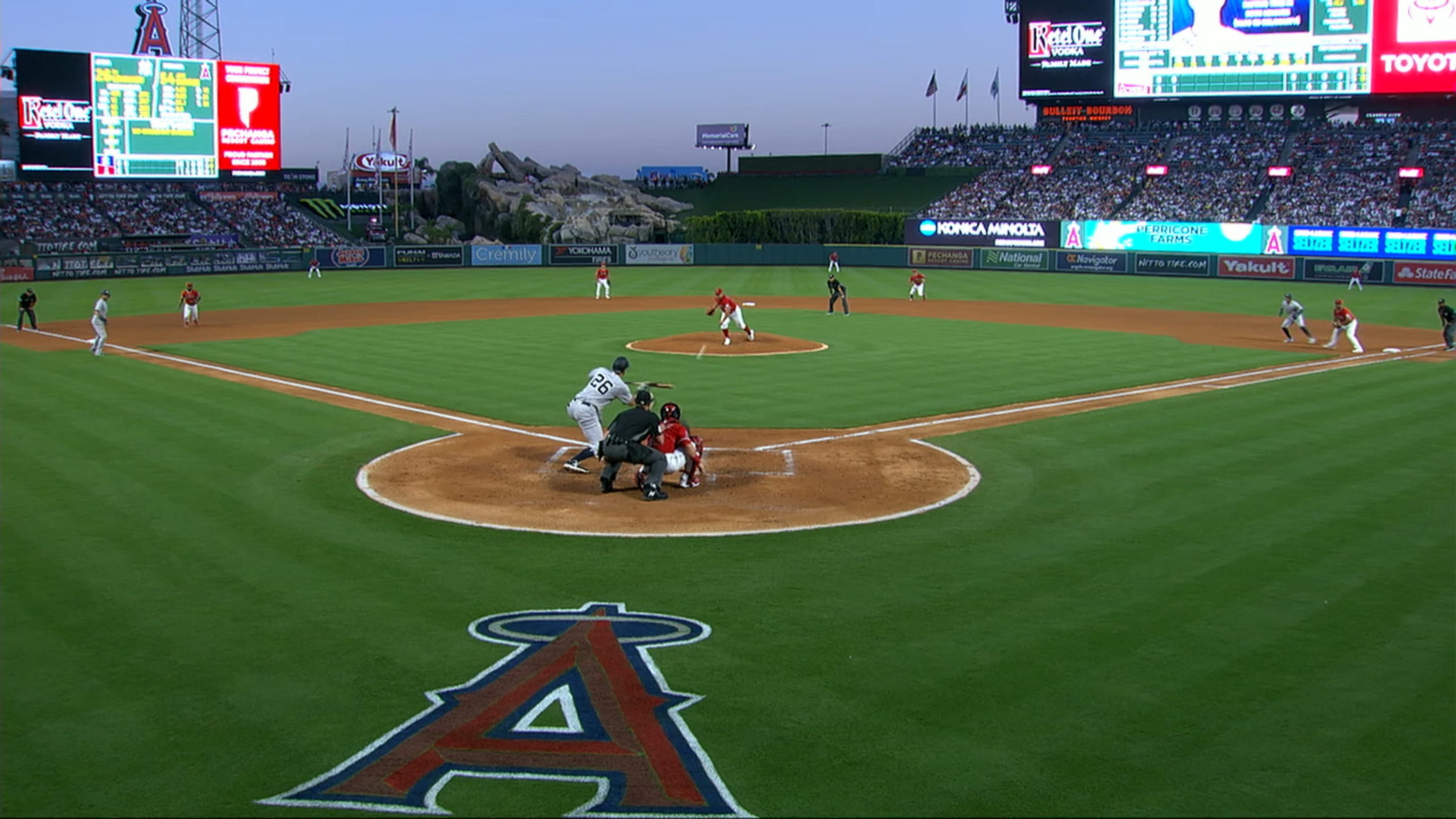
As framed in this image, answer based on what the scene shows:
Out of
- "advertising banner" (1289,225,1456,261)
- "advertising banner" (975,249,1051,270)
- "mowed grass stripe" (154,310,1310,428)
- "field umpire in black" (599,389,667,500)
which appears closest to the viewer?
"field umpire in black" (599,389,667,500)

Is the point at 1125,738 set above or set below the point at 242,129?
below

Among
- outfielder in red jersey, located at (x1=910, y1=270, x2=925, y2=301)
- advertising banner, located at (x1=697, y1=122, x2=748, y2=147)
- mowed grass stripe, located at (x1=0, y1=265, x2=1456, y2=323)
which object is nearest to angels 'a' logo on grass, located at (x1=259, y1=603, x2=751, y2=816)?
mowed grass stripe, located at (x1=0, y1=265, x2=1456, y2=323)

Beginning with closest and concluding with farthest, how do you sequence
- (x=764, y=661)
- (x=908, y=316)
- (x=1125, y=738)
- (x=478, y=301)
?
(x=1125, y=738)
(x=764, y=661)
(x=908, y=316)
(x=478, y=301)

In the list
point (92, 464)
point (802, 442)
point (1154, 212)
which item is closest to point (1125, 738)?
point (802, 442)

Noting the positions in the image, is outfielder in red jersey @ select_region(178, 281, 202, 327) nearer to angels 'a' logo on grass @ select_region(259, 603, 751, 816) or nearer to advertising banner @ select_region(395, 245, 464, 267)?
advertising banner @ select_region(395, 245, 464, 267)

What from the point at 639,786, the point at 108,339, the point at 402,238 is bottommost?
the point at 639,786

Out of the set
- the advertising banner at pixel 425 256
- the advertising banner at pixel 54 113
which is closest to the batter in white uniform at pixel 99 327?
Answer: the advertising banner at pixel 54 113

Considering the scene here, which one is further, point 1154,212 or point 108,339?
point 1154,212

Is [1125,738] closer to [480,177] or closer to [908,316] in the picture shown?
[908,316]
